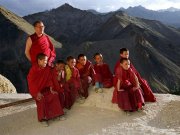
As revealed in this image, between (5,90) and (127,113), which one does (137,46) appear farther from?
(127,113)

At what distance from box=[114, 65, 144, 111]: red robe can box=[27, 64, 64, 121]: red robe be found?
1158 mm

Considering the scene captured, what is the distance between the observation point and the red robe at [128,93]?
775 cm

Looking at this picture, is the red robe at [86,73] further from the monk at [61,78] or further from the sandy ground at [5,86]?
the sandy ground at [5,86]

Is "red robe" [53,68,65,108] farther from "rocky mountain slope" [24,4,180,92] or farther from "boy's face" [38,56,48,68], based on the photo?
"rocky mountain slope" [24,4,180,92]

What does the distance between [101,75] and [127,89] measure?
39.7 inches

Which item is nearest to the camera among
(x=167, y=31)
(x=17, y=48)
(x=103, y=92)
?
(x=103, y=92)

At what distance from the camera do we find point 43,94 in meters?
7.63

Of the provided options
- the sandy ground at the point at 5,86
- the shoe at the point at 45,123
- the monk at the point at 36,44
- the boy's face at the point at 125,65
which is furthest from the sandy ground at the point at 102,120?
the sandy ground at the point at 5,86

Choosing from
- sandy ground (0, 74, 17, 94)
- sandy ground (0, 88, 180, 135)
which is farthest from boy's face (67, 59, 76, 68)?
sandy ground (0, 74, 17, 94)

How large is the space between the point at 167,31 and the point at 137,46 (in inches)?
1849

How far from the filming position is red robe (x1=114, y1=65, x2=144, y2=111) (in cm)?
775

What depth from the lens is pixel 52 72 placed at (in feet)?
25.3

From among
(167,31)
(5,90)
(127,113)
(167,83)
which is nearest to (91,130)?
(127,113)

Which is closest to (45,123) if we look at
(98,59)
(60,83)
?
(60,83)
